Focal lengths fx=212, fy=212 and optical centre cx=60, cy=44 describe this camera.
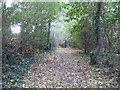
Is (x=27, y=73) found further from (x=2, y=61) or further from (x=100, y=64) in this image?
A: (x=100, y=64)

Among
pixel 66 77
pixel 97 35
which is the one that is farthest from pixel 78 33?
pixel 66 77

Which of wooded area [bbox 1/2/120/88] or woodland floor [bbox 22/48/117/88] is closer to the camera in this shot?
woodland floor [bbox 22/48/117/88]

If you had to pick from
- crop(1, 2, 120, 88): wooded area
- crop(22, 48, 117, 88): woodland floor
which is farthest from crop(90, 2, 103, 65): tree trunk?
crop(22, 48, 117, 88): woodland floor

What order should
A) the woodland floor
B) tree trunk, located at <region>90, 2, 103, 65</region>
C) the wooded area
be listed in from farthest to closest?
1. tree trunk, located at <region>90, 2, 103, 65</region>
2. the wooded area
3. the woodland floor

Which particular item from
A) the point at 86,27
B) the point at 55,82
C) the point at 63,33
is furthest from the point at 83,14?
the point at 63,33

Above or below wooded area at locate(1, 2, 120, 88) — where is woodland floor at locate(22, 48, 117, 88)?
below

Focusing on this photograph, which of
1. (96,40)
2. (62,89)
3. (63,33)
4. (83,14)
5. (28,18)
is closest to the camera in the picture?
(62,89)

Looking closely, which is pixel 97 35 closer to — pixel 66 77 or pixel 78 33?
pixel 66 77

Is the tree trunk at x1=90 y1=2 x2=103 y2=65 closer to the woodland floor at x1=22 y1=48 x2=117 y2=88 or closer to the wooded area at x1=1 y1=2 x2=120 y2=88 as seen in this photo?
the wooded area at x1=1 y1=2 x2=120 y2=88

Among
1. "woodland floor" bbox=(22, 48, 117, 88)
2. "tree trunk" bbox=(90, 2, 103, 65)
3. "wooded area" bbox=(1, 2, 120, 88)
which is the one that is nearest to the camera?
"woodland floor" bbox=(22, 48, 117, 88)

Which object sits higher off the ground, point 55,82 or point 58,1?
point 58,1

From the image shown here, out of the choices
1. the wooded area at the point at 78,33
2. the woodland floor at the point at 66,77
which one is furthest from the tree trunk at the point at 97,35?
the woodland floor at the point at 66,77

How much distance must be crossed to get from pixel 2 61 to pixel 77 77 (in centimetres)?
187

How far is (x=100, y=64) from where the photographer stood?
6.31 metres
